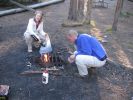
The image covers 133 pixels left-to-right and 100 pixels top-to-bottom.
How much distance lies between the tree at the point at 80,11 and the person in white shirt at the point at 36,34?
4174mm

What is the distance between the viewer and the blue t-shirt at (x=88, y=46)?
8.38m

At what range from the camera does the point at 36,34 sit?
10492mm

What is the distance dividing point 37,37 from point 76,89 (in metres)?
2.80

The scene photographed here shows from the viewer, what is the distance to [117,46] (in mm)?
12070

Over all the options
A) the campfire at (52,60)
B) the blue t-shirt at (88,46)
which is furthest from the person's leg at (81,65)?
the campfire at (52,60)

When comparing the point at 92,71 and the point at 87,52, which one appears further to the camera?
the point at 92,71

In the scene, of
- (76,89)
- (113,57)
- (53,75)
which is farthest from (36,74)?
(113,57)

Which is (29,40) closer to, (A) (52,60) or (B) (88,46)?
(A) (52,60)

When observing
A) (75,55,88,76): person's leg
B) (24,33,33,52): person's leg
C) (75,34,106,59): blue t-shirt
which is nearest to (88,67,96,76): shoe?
(75,55,88,76): person's leg

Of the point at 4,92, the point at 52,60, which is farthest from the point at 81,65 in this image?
the point at 4,92

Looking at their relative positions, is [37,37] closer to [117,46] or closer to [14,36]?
[14,36]

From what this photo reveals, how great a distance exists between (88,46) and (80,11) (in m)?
6.48

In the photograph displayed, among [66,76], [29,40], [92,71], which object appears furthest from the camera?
[29,40]

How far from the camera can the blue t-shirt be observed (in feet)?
27.5
